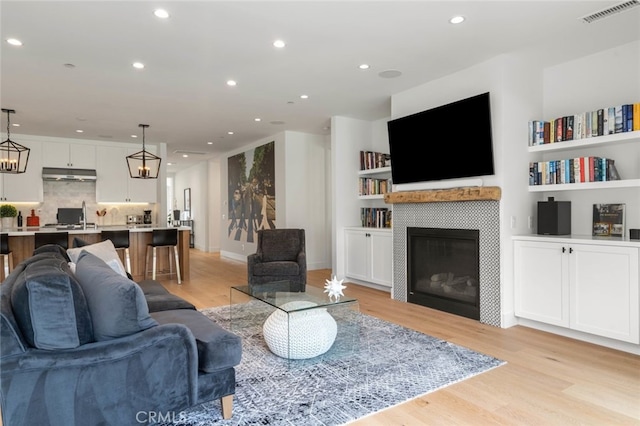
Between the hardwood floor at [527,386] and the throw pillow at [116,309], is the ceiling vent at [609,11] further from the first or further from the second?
the throw pillow at [116,309]

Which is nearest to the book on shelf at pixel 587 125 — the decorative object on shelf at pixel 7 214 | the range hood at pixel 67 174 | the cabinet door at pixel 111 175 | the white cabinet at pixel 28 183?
the cabinet door at pixel 111 175

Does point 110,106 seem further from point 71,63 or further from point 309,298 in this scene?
point 309,298

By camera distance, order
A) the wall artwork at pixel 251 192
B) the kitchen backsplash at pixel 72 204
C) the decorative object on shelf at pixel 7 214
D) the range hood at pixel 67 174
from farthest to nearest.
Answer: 1. the wall artwork at pixel 251 192
2. the kitchen backsplash at pixel 72 204
3. the range hood at pixel 67 174
4. the decorative object on shelf at pixel 7 214

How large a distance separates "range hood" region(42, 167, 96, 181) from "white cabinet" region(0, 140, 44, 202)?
15 cm

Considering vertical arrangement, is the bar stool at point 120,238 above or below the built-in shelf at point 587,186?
below

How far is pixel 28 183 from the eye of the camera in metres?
7.24

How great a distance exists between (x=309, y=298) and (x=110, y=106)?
4150 mm

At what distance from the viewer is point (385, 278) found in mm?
5449

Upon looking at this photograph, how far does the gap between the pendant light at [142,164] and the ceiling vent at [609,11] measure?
574 cm

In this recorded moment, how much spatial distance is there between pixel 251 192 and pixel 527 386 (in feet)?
22.3

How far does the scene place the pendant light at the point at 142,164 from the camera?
6.40 meters

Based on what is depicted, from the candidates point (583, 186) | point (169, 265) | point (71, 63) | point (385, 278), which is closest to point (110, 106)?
point (71, 63)

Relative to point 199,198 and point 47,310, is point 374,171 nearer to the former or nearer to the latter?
point 47,310

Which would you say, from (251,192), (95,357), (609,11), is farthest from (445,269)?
(251,192)
